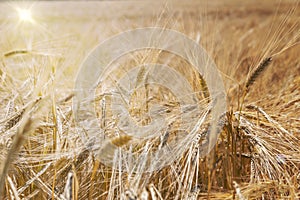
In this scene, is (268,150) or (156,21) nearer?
(268,150)

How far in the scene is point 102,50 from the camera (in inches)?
53.6

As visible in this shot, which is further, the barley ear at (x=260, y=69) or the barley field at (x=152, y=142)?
the barley ear at (x=260, y=69)

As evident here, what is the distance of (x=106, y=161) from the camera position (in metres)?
0.83

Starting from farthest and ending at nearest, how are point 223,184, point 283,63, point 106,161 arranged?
point 283,63, point 223,184, point 106,161

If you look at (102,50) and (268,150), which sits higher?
(102,50)

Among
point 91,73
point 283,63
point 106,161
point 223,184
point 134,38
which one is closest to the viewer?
point 106,161

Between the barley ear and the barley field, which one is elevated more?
the barley ear

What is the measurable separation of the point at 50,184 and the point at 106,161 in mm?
151

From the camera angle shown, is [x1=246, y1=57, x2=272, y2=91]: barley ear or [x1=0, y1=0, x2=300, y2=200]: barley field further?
[x1=246, y1=57, x2=272, y2=91]: barley ear

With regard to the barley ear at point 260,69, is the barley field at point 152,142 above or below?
below

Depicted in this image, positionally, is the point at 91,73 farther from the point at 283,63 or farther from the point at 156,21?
the point at 283,63

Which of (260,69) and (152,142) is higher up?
(260,69)

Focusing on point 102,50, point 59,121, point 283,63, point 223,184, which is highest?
point 283,63

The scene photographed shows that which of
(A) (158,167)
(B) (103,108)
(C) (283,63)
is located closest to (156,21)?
(B) (103,108)
